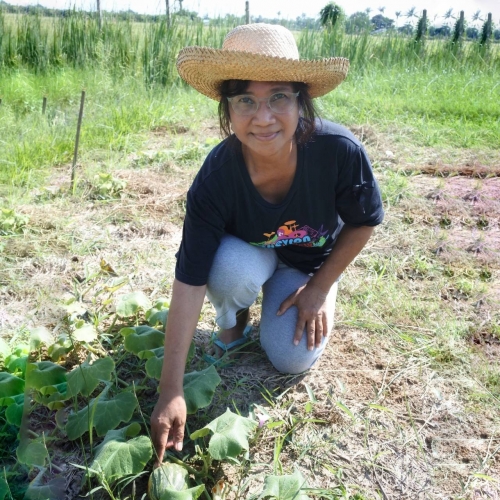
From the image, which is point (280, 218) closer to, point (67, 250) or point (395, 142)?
point (67, 250)

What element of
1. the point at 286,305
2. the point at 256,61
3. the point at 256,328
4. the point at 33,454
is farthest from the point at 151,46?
the point at 33,454

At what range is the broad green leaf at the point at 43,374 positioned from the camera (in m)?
1.86

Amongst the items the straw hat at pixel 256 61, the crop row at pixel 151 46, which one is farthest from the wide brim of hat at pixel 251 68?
the crop row at pixel 151 46

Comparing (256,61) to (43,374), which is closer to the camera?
(256,61)

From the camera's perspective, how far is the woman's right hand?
1.58 metres

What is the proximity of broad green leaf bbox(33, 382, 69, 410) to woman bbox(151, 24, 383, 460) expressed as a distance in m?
0.42

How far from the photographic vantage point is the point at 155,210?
3420mm

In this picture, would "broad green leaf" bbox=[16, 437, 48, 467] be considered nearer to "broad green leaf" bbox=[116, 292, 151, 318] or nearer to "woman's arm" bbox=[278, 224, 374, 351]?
"broad green leaf" bbox=[116, 292, 151, 318]

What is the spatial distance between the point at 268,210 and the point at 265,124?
334mm

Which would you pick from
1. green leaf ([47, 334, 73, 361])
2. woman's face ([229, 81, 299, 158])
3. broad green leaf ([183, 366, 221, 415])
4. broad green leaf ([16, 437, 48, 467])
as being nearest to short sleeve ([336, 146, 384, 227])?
woman's face ([229, 81, 299, 158])

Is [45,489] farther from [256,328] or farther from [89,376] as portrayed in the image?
[256,328]

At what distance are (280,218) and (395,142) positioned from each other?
9.03 feet

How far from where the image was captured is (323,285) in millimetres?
2082

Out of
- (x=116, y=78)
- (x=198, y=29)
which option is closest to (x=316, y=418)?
(x=116, y=78)
